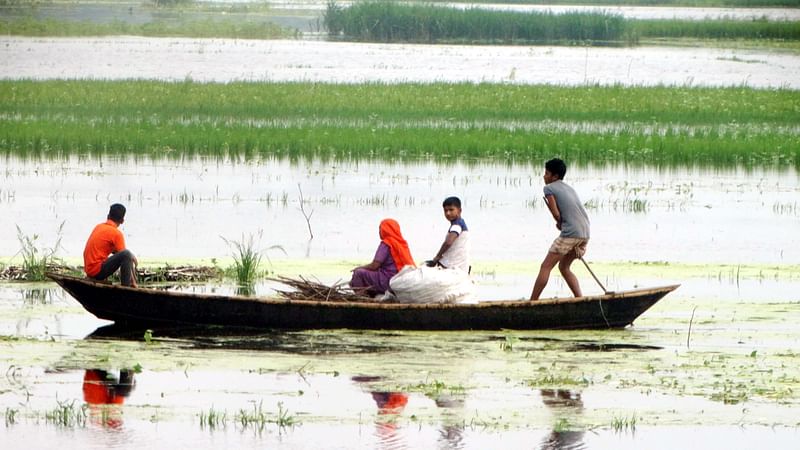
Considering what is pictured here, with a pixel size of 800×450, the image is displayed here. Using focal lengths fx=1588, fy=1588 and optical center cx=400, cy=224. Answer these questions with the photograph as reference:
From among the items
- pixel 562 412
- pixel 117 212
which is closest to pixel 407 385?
pixel 562 412

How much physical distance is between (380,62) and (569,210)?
38616 millimetres

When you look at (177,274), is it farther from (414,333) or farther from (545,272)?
(545,272)

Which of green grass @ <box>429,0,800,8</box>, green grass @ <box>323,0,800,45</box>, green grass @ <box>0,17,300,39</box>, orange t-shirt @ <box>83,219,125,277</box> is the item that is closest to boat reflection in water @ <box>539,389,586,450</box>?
orange t-shirt @ <box>83,219,125,277</box>

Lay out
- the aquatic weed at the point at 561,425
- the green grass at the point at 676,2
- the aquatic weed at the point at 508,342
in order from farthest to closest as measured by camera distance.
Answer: the green grass at the point at 676,2
the aquatic weed at the point at 508,342
the aquatic weed at the point at 561,425

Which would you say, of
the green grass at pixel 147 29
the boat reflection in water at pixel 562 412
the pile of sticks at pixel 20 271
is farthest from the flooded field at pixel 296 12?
the boat reflection in water at pixel 562 412

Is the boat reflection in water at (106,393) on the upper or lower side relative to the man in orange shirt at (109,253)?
lower

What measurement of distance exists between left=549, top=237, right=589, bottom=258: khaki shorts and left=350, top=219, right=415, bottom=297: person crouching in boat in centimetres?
114

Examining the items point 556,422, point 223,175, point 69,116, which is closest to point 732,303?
point 556,422

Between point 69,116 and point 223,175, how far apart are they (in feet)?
21.8

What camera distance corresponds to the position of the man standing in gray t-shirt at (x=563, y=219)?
12.2m

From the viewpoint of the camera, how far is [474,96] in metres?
33.6

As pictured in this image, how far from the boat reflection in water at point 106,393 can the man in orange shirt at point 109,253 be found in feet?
6.15

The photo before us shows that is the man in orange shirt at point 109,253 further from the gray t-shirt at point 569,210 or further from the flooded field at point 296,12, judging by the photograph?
the flooded field at point 296,12

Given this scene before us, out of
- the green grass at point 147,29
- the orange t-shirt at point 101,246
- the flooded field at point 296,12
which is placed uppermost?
the flooded field at point 296,12
